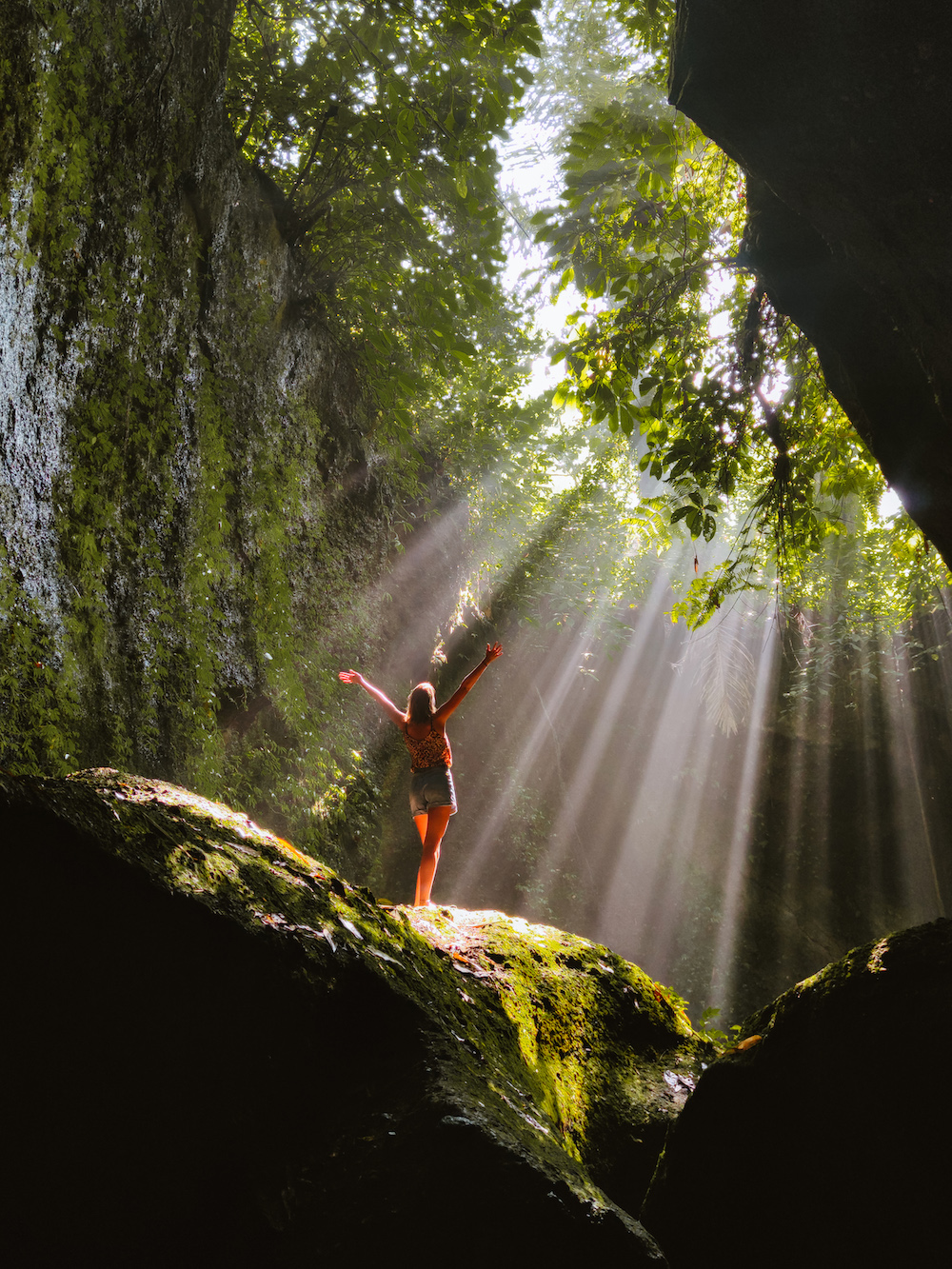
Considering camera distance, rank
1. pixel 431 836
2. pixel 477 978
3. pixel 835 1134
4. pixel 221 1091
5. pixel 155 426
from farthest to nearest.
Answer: pixel 431 836, pixel 155 426, pixel 477 978, pixel 835 1134, pixel 221 1091

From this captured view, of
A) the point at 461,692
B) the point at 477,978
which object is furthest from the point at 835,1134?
the point at 461,692

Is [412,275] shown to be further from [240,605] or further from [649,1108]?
[649,1108]

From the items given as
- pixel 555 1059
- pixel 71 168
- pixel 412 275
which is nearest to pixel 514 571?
pixel 412 275

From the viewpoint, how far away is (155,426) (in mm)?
4746

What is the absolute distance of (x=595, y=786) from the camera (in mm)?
15328

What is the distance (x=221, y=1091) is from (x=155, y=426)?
464 cm

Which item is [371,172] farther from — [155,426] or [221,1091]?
[221,1091]

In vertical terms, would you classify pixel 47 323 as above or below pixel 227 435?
below

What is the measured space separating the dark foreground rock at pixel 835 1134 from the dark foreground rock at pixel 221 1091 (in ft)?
1.75

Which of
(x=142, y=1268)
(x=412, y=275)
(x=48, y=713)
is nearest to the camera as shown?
(x=142, y=1268)

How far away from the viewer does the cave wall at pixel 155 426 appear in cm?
346

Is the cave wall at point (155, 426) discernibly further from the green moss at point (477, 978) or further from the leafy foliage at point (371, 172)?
the green moss at point (477, 978)

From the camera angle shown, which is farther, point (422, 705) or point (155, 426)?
point (422, 705)

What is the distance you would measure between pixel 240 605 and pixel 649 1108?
487 cm
